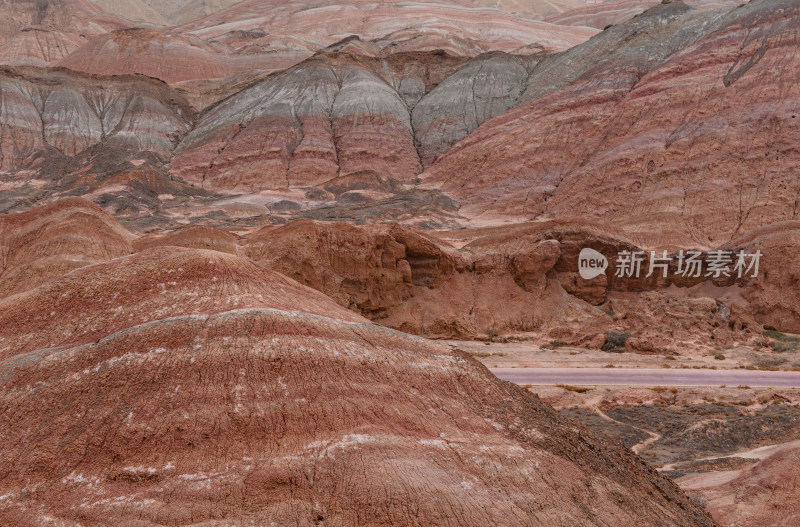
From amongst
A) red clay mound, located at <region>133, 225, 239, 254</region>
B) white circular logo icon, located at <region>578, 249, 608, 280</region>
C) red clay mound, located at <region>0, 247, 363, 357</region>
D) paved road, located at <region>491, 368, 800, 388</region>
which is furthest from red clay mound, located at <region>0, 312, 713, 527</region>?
white circular logo icon, located at <region>578, 249, 608, 280</region>

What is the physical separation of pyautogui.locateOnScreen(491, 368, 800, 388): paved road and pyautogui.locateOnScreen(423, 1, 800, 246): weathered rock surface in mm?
20128

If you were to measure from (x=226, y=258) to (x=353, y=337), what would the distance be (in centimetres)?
389

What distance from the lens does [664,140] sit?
50594 millimetres

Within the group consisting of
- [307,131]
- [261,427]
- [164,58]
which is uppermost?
[164,58]

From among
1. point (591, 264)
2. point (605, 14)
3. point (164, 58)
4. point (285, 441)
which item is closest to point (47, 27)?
point (164, 58)

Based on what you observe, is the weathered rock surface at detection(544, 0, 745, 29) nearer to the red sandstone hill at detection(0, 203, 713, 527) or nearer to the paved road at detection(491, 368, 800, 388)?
the paved road at detection(491, 368, 800, 388)

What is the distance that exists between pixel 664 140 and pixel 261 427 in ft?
165

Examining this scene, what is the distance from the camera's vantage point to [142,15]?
192250 mm

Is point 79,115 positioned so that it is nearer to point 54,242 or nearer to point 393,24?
point 54,242

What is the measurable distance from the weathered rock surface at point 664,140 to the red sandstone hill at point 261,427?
36041 mm

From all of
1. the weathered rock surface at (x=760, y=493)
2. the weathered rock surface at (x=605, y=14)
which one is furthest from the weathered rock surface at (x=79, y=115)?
the weathered rock surface at (x=605, y=14)

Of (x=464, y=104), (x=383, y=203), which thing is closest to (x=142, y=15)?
(x=464, y=104)

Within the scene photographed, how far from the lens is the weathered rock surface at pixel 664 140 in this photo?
43.6m

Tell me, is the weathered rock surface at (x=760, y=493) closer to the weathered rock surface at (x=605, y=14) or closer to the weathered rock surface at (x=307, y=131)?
the weathered rock surface at (x=307, y=131)
